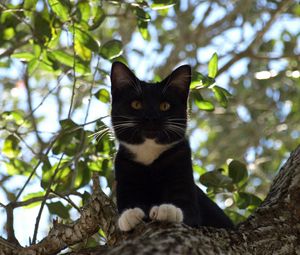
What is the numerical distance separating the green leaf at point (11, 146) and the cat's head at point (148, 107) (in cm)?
108

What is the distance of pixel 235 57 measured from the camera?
577 cm

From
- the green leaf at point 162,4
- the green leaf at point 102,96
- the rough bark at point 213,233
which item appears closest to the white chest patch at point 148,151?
the rough bark at point 213,233

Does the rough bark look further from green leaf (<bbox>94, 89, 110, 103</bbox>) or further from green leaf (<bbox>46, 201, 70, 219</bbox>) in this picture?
green leaf (<bbox>94, 89, 110, 103</bbox>)

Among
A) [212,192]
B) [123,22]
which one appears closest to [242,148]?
[123,22]

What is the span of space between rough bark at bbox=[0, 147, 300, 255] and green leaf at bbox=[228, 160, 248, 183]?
2.27 ft

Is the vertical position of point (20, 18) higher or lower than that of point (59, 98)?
higher

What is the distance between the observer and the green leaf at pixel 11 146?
14.0ft

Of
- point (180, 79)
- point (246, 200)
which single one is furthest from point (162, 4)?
point (246, 200)

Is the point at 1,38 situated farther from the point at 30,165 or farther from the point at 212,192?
the point at 212,192

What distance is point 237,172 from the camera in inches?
154

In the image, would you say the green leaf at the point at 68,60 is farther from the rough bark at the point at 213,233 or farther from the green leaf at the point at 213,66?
the rough bark at the point at 213,233

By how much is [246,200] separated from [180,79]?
992 millimetres

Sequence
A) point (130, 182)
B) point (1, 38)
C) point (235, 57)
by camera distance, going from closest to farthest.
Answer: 1. point (130, 182)
2. point (1, 38)
3. point (235, 57)

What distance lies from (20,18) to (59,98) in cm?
293
